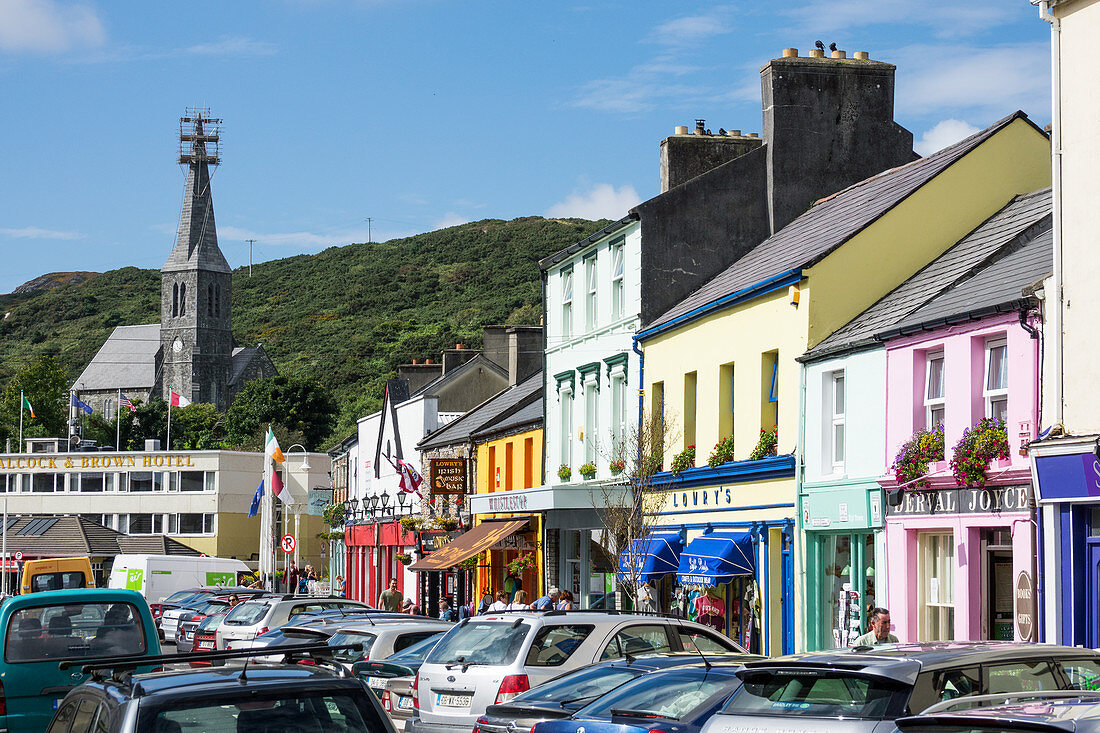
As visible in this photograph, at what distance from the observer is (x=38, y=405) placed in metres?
135

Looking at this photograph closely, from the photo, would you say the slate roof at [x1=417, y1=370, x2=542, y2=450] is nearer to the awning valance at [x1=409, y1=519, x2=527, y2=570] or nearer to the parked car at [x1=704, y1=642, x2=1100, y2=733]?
the awning valance at [x1=409, y1=519, x2=527, y2=570]

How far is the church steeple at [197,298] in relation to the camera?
172250 millimetres

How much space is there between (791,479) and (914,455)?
4.27m

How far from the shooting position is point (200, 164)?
172250 mm

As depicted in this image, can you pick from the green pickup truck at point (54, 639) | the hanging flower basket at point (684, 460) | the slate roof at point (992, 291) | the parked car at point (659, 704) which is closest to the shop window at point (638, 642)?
the parked car at point (659, 704)

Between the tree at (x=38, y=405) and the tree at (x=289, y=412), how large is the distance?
21529mm

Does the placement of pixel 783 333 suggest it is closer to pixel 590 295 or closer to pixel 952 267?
pixel 952 267

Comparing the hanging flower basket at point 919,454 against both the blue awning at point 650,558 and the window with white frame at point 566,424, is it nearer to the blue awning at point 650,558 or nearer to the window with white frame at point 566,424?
the blue awning at point 650,558

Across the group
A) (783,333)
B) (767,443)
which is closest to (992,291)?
(783,333)

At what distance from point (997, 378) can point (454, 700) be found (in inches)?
328

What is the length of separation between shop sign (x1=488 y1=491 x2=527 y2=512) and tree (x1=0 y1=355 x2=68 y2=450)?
107166mm

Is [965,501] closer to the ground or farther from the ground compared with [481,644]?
farther from the ground

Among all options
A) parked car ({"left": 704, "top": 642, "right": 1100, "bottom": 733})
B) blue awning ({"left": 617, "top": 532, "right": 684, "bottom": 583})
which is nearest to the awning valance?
blue awning ({"left": 617, "top": 532, "right": 684, "bottom": 583})

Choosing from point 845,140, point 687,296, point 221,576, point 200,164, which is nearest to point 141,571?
point 221,576
